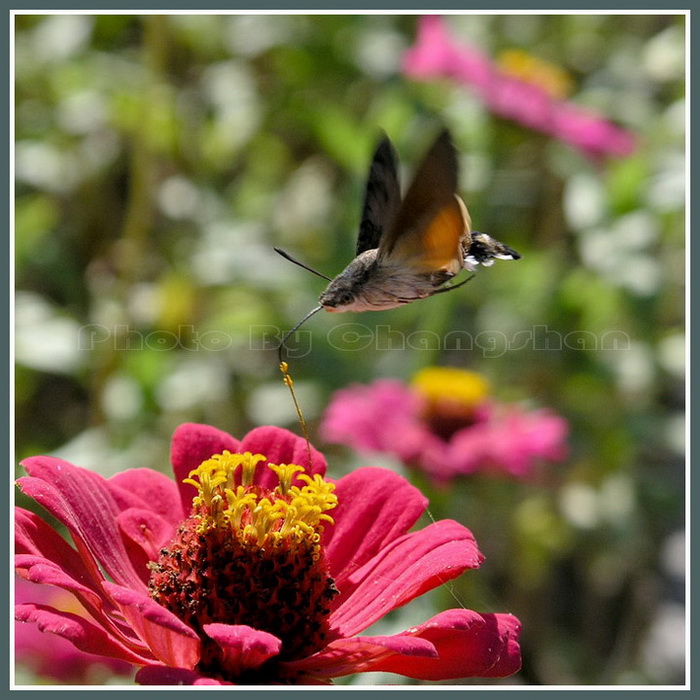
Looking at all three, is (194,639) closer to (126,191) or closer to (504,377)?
(504,377)

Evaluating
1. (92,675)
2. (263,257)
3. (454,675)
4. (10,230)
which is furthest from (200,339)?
(454,675)

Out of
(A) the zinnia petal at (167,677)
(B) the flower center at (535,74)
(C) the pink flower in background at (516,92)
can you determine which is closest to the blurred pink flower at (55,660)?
(A) the zinnia petal at (167,677)

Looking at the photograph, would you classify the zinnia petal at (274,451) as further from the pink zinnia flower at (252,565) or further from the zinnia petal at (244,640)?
the zinnia petal at (244,640)

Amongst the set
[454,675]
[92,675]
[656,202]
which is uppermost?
[656,202]

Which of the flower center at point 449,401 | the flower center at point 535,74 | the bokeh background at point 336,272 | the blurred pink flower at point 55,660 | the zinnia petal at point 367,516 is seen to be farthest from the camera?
the flower center at point 535,74

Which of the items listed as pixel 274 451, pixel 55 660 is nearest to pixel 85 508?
pixel 274 451
